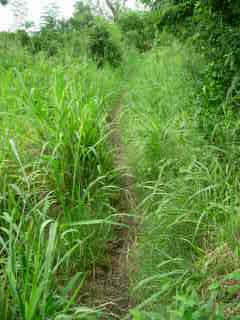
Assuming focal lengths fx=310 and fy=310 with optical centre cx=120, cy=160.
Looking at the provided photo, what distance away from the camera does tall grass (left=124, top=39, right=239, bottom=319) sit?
43.6 inches

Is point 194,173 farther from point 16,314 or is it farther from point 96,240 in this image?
point 16,314

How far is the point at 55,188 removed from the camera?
1.77 metres

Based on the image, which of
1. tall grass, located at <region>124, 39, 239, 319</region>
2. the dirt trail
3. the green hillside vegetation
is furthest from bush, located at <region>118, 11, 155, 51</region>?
the dirt trail

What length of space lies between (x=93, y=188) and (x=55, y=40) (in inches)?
138

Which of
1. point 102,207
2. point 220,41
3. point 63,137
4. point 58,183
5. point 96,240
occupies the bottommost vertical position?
point 96,240

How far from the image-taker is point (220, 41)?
2.63 metres

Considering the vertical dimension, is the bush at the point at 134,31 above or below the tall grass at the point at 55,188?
above

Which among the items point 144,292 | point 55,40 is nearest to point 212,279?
point 144,292

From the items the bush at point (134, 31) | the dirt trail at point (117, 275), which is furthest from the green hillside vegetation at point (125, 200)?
the bush at point (134, 31)

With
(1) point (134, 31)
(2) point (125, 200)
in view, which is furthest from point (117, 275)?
(1) point (134, 31)

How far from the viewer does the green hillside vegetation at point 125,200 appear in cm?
112

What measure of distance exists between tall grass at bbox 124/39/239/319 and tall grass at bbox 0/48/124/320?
25 centimetres

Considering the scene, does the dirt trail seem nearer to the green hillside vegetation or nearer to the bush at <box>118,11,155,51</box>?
the green hillside vegetation

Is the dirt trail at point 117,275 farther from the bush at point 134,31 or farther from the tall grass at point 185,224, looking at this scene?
the bush at point 134,31
